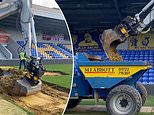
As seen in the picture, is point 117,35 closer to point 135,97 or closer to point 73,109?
point 135,97

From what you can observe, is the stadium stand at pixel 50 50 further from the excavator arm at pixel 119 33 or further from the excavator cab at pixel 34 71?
the excavator arm at pixel 119 33

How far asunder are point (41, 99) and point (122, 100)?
607 cm

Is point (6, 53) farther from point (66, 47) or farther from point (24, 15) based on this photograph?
point (66, 47)

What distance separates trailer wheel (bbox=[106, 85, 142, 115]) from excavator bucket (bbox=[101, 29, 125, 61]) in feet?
2.77

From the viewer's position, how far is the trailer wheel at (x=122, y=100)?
27.2ft

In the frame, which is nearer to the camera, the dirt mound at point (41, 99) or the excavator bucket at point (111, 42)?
the dirt mound at point (41, 99)

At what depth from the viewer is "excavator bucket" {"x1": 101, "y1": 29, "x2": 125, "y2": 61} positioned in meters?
8.71

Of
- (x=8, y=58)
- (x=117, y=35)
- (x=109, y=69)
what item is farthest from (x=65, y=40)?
(x=117, y=35)

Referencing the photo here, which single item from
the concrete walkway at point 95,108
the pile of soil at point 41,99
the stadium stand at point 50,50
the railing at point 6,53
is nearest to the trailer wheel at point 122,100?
the concrete walkway at point 95,108

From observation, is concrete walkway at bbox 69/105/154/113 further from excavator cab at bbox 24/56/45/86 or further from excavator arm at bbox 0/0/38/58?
excavator arm at bbox 0/0/38/58

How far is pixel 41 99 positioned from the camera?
2602mm

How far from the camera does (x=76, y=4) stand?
22484 mm

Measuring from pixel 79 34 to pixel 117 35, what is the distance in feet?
49.6

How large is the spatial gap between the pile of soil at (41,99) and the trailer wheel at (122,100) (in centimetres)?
570
